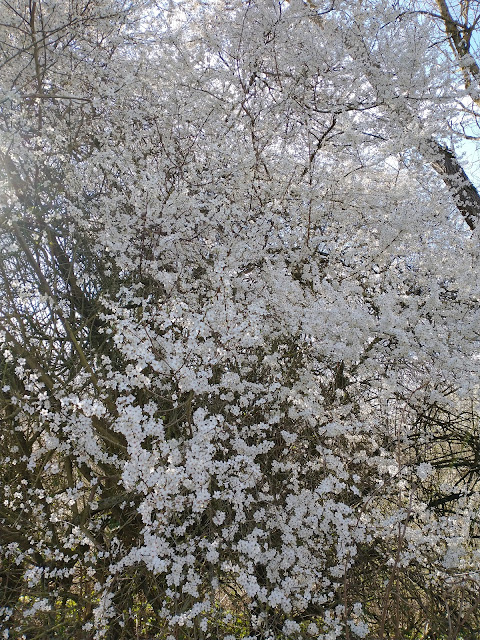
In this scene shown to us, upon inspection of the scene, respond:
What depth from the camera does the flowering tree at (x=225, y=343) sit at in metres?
3.06

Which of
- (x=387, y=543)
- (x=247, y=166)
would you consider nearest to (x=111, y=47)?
(x=247, y=166)

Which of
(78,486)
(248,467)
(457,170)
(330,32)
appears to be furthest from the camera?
(457,170)

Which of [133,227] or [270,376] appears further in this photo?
[133,227]

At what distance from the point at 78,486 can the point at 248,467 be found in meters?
1.24

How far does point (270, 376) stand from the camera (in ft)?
12.0

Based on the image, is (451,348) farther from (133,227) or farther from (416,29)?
(416,29)

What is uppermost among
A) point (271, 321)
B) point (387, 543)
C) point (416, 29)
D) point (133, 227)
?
point (416, 29)

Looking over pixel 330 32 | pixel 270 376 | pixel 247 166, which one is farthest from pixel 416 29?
pixel 270 376

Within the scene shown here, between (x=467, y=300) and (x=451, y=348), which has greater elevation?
(x=467, y=300)

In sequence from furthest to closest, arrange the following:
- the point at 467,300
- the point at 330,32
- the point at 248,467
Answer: the point at 330,32, the point at 467,300, the point at 248,467

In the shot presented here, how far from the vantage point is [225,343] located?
3.07 meters

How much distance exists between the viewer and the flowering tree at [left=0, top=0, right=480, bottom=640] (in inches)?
120

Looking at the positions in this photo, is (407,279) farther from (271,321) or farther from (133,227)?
(133,227)

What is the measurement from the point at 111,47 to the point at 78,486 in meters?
4.39
